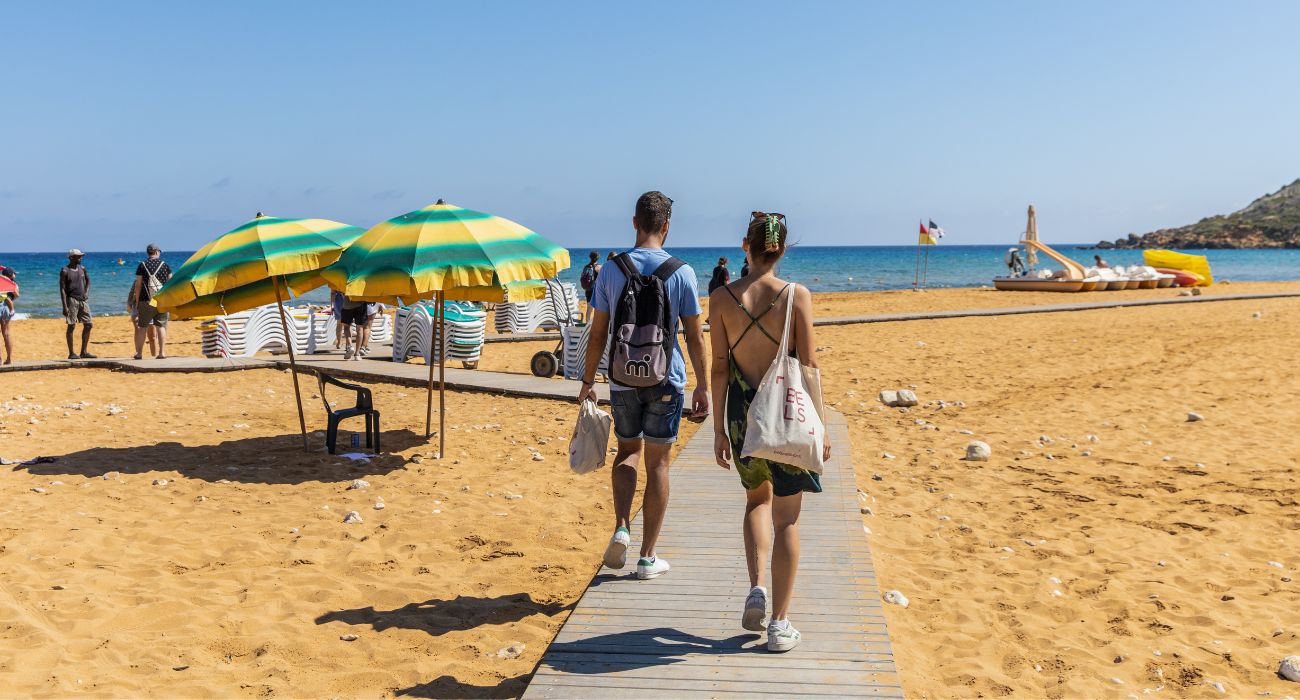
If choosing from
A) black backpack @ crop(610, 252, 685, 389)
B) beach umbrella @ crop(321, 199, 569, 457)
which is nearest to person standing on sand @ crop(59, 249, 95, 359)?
beach umbrella @ crop(321, 199, 569, 457)

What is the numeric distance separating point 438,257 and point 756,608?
4.47m

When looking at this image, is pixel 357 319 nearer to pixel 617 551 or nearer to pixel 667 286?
pixel 617 551

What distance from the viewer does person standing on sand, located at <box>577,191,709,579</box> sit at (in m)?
4.22

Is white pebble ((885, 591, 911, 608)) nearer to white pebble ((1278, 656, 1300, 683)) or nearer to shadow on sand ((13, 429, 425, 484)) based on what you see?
white pebble ((1278, 656, 1300, 683))

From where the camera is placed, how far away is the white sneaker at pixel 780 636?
3.72m

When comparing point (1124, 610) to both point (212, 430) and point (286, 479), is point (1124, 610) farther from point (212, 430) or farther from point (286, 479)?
point (212, 430)

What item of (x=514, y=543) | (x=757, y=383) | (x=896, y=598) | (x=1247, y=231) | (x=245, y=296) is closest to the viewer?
(x=757, y=383)

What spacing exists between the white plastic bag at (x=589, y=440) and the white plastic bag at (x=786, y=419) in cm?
114

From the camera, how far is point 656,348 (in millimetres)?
4184

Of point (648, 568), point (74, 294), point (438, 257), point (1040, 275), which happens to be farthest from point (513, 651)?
point (1040, 275)

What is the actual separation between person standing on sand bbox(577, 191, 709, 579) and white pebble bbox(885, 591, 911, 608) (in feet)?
4.72

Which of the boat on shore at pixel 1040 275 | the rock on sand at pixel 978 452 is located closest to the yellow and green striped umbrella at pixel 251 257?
the rock on sand at pixel 978 452

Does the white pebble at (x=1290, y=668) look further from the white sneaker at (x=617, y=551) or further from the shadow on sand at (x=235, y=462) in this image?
the shadow on sand at (x=235, y=462)

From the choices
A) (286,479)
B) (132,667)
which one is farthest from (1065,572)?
(286,479)
